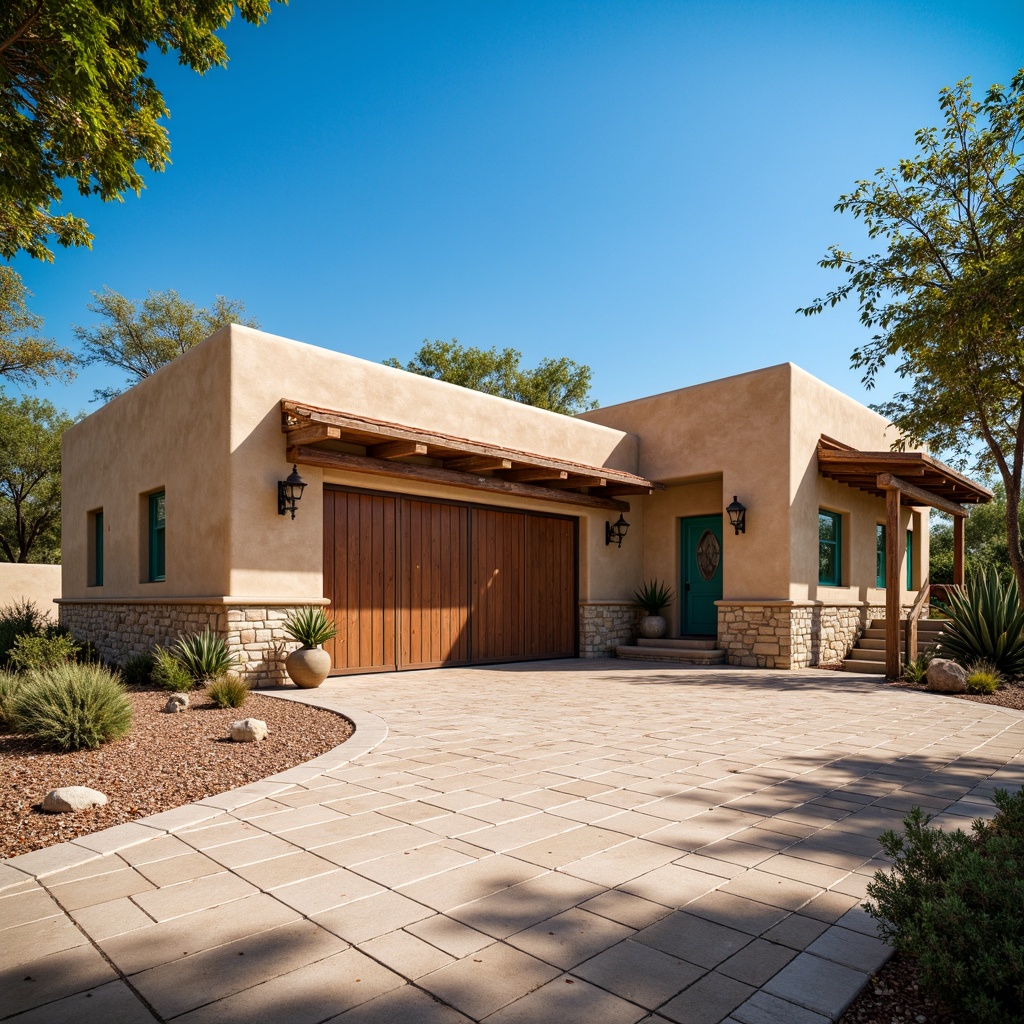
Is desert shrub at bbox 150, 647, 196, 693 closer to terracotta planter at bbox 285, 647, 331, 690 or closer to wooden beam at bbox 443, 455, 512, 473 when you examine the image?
terracotta planter at bbox 285, 647, 331, 690

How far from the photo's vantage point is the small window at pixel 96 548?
42.6 ft

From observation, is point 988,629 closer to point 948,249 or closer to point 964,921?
point 948,249

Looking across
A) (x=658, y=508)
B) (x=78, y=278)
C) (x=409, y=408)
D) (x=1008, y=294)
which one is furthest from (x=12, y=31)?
(x=78, y=278)

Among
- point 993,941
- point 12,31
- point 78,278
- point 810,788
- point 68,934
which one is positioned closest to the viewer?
point 993,941

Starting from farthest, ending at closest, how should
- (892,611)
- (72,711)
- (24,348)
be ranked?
(24,348) < (892,611) < (72,711)

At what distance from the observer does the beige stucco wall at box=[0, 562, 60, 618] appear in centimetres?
1794

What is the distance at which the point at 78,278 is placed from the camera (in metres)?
22.6

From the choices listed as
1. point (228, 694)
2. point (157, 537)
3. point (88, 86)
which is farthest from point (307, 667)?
point (88, 86)

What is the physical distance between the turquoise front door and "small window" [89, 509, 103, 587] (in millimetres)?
10827

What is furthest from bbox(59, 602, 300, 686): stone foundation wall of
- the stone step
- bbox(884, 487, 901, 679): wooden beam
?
bbox(884, 487, 901, 679): wooden beam

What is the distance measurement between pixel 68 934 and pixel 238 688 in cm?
467

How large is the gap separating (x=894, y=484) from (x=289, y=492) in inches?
340

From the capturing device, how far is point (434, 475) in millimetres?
10562

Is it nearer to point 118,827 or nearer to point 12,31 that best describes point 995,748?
point 118,827
